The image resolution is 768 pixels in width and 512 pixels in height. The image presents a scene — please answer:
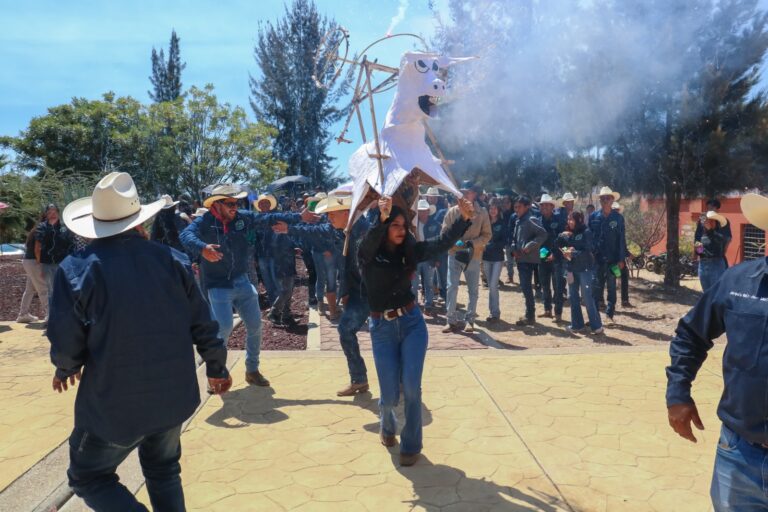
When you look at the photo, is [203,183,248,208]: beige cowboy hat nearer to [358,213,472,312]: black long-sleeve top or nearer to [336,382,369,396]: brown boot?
[358,213,472,312]: black long-sleeve top

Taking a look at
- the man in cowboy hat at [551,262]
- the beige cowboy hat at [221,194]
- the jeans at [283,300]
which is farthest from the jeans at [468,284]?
the beige cowboy hat at [221,194]

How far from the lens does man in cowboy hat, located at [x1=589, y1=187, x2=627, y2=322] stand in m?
8.27

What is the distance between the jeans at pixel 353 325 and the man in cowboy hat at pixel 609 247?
16.2 ft

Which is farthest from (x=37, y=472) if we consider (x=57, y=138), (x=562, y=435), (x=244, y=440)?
(x=57, y=138)

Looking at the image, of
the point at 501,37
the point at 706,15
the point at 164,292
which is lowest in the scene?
the point at 164,292

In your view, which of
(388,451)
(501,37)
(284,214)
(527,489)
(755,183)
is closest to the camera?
(527,489)

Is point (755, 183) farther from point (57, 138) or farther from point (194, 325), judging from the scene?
point (57, 138)

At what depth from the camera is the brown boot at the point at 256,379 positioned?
5.33 metres

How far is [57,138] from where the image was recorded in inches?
1007

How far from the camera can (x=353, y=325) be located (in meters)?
4.83

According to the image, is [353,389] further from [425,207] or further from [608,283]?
[608,283]

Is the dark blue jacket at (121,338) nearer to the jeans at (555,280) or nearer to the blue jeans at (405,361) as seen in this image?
the blue jeans at (405,361)

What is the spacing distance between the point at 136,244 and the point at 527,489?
8.85ft

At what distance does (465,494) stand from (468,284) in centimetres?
456
